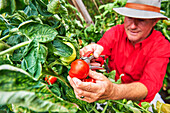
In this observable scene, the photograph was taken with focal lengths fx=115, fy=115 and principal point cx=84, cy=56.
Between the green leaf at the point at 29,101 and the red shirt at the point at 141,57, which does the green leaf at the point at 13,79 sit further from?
the red shirt at the point at 141,57

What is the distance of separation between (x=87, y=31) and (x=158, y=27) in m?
1.08

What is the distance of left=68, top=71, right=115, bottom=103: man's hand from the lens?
1.58ft

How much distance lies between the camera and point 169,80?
6.13 feet

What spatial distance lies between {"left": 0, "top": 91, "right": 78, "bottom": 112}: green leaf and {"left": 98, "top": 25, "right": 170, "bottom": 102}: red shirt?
756 mm

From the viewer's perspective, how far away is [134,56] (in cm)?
112

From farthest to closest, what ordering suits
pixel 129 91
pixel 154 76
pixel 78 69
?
pixel 154 76
pixel 129 91
pixel 78 69

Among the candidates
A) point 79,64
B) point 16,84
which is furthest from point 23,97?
point 79,64

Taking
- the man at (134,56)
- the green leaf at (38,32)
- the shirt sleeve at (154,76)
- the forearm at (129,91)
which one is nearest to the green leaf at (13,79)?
the green leaf at (38,32)

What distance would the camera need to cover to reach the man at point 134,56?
549 mm

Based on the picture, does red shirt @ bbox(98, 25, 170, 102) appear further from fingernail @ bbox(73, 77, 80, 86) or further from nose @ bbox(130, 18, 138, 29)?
fingernail @ bbox(73, 77, 80, 86)

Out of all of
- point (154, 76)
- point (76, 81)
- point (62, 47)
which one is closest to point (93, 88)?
point (76, 81)

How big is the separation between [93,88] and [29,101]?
0.31 metres

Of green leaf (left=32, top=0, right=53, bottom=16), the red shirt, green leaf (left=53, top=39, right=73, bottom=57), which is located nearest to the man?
the red shirt

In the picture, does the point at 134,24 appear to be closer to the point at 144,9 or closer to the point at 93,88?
the point at 144,9
